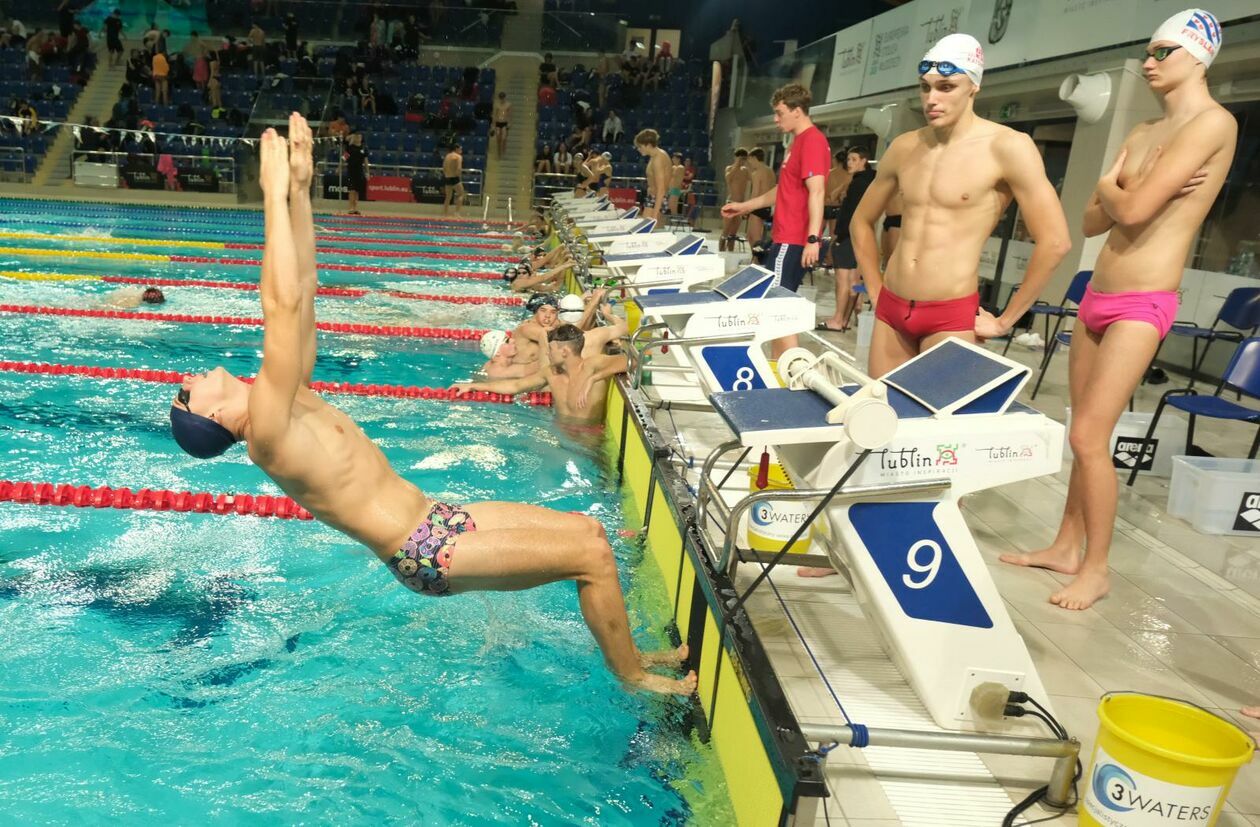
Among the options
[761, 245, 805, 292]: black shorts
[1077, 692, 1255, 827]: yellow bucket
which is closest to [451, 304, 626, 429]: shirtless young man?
[761, 245, 805, 292]: black shorts

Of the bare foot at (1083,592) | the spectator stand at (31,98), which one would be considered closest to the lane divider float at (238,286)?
the bare foot at (1083,592)

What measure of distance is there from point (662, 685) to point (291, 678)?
1.17 meters

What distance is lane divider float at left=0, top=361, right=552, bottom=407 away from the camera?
5.66 meters

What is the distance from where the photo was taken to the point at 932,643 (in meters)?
2.17

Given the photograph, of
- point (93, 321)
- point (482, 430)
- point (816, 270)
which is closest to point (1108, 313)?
point (482, 430)

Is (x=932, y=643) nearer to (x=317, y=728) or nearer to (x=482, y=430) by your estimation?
(x=317, y=728)

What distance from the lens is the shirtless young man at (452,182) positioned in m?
17.5

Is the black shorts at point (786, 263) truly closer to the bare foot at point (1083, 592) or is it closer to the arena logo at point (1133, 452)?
the arena logo at point (1133, 452)

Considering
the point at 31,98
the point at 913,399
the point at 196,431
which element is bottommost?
the point at 196,431

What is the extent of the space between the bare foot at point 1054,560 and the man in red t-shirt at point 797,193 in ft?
6.23

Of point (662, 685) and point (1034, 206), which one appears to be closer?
point (662, 685)

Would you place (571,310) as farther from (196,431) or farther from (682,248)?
(196,431)

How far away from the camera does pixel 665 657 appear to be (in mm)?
2785

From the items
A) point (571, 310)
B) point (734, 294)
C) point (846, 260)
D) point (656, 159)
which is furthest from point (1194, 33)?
point (656, 159)
